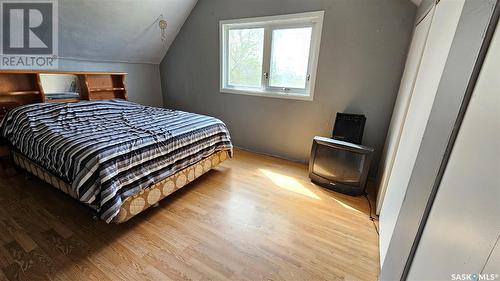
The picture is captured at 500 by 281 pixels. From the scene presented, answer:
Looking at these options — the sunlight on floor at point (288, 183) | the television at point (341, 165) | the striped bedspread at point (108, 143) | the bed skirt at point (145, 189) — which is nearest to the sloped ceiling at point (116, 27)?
the striped bedspread at point (108, 143)

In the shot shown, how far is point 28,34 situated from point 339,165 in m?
3.76

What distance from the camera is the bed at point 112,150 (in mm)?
1494

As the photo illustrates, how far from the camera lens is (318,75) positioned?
8.86 feet

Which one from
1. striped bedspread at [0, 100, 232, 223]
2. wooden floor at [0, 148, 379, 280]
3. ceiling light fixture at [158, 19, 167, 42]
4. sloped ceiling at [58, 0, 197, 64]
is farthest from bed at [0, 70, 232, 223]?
ceiling light fixture at [158, 19, 167, 42]

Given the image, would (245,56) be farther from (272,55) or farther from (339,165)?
(339,165)

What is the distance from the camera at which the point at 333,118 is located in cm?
272

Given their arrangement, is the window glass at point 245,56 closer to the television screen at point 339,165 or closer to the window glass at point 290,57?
the window glass at point 290,57

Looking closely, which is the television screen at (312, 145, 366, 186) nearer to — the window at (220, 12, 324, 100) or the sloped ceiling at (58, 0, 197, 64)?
the window at (220, 12, 324, 100)

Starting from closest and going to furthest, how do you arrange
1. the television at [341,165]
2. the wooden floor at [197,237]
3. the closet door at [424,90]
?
the closet door at [424,90]
the wooden floor at [197,237]
the television at [341,165]

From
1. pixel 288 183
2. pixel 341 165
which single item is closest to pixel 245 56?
pixel 288 183

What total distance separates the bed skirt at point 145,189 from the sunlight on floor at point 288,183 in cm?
74

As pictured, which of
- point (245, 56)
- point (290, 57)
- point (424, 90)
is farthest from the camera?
point (245, 56)

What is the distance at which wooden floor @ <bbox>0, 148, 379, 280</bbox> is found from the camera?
4.44 feet

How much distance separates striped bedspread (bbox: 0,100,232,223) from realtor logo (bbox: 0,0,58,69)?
649 mm
